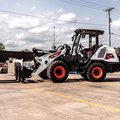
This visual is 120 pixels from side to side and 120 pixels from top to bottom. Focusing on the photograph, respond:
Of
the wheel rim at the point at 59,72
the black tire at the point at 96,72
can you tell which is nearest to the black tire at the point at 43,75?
the wheel rim at the point at 59,72

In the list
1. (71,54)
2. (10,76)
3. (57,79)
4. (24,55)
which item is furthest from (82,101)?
(24,55)

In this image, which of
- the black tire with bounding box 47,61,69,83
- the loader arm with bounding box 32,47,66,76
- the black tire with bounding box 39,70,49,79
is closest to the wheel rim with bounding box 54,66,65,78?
the black tire with bounding box 47,61,69,83

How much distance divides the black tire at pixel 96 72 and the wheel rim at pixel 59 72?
1661 millimetres

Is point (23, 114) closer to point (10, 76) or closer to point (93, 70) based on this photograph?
point (93, 70)

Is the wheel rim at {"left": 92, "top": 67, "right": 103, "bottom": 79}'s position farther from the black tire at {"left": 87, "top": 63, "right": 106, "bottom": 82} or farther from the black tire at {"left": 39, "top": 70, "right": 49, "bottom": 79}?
the black tire at {"left": 39, "top": 70, "right": 49, "bottom": 79}

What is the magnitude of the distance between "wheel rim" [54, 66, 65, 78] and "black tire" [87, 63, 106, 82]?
1.66 meters

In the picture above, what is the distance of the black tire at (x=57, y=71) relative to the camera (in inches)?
762

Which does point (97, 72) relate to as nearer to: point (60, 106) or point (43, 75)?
point (43, 75)

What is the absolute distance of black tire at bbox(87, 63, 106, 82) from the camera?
20281 mm

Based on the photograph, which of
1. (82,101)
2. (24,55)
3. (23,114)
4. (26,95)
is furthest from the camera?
(24,55)

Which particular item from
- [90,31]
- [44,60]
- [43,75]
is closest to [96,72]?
[90,31]

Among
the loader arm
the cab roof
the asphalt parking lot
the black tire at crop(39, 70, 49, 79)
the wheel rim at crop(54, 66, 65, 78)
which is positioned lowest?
the asphalt parking lot

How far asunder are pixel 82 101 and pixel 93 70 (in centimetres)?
868

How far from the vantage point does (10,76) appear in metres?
24.1
